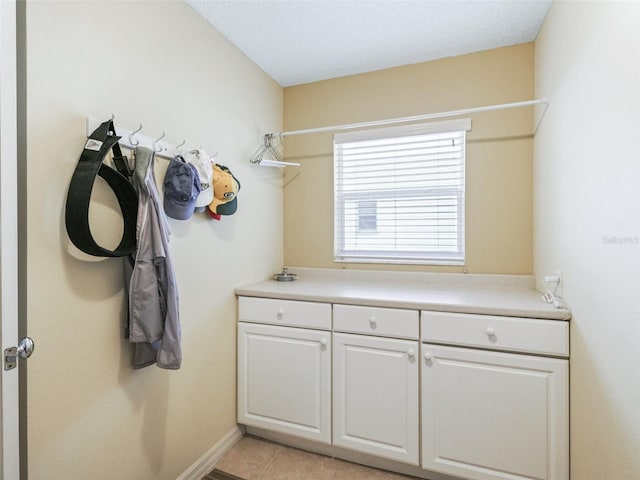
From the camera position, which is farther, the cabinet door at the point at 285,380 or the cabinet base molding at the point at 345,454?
the cabinet door at the point at 285,380

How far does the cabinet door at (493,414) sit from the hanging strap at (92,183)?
1.50 meters

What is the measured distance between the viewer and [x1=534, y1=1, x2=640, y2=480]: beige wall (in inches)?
34.2

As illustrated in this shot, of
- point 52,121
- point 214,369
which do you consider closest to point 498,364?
point 214,369

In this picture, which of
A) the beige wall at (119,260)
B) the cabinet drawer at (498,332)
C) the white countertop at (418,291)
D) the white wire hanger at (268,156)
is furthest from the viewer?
the white wire hanger at (268,156)

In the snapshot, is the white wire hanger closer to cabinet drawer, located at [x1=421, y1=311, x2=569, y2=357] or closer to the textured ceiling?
the textured ceiling

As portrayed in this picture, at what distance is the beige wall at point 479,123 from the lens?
2.05m

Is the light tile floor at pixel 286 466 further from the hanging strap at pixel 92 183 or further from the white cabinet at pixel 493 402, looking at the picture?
the hanging strap at pixel 92 183

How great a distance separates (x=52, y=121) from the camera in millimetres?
1059

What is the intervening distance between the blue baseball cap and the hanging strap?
208 mm

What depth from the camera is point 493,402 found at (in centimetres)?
149

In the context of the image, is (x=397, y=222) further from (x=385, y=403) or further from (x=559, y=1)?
(x=559, y=1)

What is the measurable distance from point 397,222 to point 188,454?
6.23 ft

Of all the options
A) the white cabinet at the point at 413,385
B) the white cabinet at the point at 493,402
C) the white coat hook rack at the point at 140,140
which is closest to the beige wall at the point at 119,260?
the white coat hook rack at the point at 140,140

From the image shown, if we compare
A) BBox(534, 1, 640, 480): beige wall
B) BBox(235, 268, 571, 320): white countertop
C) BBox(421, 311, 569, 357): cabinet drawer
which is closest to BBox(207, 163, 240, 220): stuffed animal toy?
BBox(235, 268, 571, 320): white countertop
